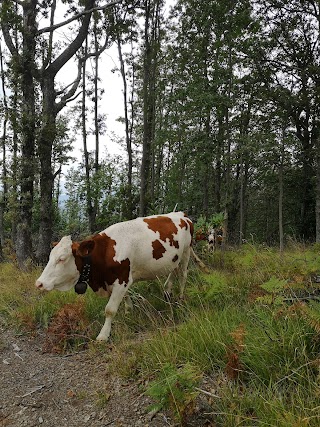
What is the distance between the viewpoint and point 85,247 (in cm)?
418

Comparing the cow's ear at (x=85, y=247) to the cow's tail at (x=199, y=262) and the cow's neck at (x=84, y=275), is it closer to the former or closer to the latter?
the cow's neck at (x=84, y=275)

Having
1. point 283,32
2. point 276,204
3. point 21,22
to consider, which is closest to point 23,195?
point 21,22

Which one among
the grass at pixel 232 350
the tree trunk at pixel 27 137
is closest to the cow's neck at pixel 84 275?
the grass at pixel 232 350

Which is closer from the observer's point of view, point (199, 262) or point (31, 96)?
point (199, 262)

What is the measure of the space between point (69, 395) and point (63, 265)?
152 centimetres

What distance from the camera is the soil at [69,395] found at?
8.79 feet

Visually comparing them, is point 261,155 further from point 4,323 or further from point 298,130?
point 4,323

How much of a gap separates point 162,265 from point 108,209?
10470 mm

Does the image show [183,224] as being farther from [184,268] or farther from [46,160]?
[46,160]

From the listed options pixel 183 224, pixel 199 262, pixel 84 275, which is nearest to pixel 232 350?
pixel 84 275

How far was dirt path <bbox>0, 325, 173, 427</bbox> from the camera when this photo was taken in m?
2.71

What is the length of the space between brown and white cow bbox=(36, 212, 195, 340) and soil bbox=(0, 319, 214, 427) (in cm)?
60

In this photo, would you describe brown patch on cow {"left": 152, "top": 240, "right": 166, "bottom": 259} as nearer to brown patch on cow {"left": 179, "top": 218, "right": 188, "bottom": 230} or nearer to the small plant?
brown patch on cow {"left": 179, "top": 218, "right": 188, "bottom": 230}

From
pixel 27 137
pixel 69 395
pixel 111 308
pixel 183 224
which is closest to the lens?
pixel 69 395
